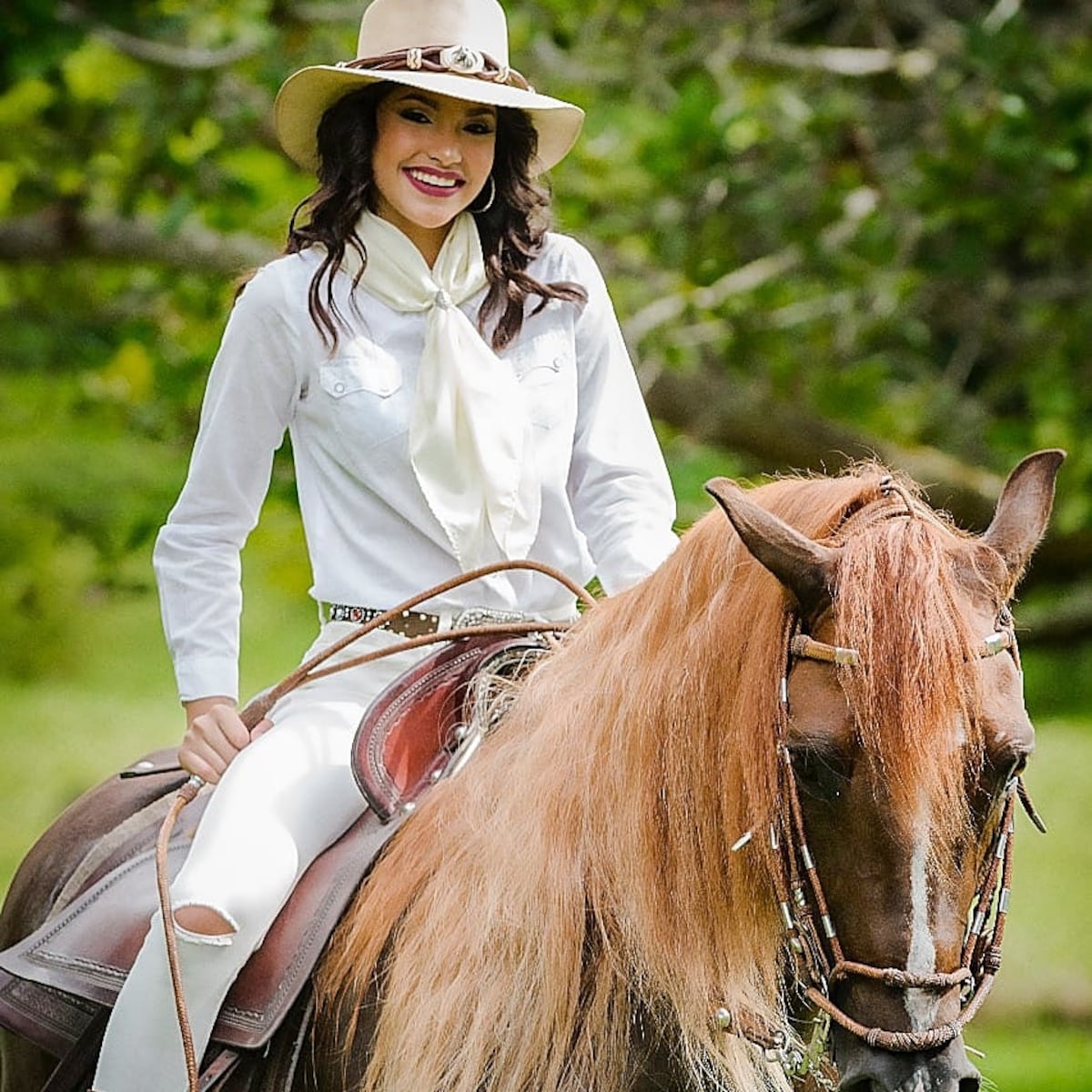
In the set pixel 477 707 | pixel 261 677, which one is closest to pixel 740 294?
pixel 477 707

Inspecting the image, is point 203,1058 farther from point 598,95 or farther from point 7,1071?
point 598,95

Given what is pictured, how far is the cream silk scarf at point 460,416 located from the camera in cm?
315

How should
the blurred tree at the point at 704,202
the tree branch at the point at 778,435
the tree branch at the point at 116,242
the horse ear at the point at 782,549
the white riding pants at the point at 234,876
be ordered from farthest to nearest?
the tree branch at the point at 778,435
the tree branch at the point at 116,242
the blurred tree at the point at 704,202
the white riding pants at the point at 234,876
the horse ear at the point at 782,549

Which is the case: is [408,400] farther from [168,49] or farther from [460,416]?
[168,49]

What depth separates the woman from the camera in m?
3.17

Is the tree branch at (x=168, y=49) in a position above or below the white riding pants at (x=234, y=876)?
above

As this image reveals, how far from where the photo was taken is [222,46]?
7031 millimetres

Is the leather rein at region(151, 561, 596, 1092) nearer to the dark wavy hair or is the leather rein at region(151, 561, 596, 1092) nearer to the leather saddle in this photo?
the leather saddle

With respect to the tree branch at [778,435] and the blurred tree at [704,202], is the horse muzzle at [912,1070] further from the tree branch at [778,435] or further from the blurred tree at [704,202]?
the tree branch at [778,435]

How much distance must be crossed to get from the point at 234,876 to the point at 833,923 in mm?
956

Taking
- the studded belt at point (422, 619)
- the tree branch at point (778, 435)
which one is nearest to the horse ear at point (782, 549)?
the studded belt at point (422, 619)

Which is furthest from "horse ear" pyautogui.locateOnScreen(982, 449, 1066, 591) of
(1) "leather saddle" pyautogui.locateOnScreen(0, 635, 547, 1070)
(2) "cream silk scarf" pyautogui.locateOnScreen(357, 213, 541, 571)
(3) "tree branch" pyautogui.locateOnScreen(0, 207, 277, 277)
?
(3) "tree branch" pyautogui.locateOnScreen(0, 207, 277, 277)

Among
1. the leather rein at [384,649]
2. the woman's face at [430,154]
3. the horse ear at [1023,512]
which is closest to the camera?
the horse ear at [1023,512]

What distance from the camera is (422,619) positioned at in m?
3.21
